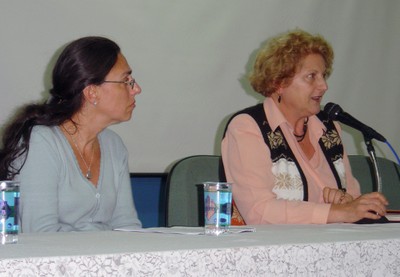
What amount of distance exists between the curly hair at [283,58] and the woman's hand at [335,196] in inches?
17.0

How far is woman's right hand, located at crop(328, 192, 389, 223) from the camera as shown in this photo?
200 cm

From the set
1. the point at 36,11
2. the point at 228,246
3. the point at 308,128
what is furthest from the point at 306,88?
the point at 228,246

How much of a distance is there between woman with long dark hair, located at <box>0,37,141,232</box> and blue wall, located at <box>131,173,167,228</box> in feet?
3.13

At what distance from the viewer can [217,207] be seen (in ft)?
4.72

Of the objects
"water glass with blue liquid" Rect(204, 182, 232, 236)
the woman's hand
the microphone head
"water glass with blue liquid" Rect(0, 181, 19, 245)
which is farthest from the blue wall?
"water glass with blue liquid" Rect(0, 181, 19, 245)

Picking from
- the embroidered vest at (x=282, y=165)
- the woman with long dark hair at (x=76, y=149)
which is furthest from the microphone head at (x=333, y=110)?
the woman with long dark hair at (x=76, y=149)

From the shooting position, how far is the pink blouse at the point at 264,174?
7.11 ft

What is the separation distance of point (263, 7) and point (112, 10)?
813 millimetres

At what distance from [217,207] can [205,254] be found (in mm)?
333

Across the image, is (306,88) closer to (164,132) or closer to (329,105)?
(329,105)

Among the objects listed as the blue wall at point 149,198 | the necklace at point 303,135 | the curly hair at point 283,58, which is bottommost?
the blue wall at point 149,198

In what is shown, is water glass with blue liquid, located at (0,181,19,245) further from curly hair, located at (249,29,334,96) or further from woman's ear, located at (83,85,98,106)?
curly hair, located at (249,29,334,96)

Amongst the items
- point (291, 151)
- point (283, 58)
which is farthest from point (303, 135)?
point (283, 58)

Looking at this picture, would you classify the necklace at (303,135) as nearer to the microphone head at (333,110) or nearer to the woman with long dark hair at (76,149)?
the microphone head at (333,110)
